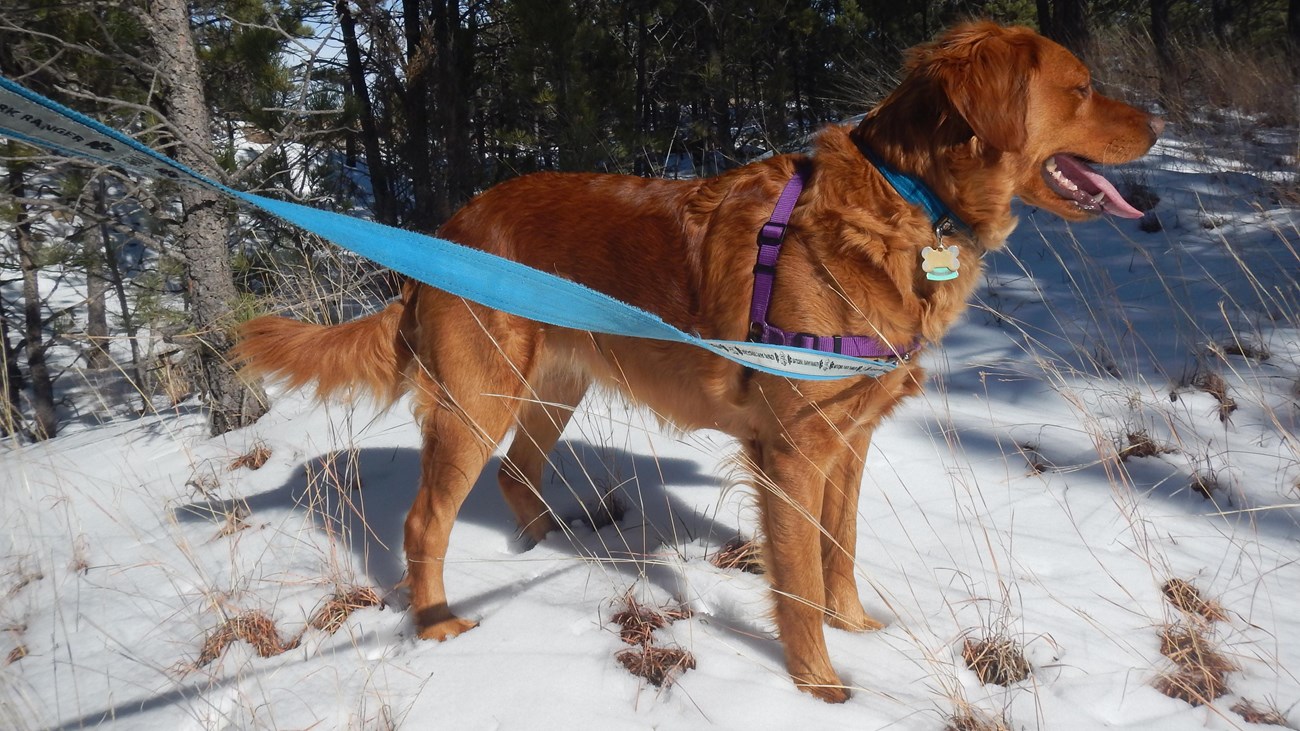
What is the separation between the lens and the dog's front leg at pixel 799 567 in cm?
205

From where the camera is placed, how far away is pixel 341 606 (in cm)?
247

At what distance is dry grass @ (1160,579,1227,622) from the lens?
218cm

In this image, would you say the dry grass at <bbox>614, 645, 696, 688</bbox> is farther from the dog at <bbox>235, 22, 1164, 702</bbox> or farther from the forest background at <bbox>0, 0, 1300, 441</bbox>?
the forest background at <bbox>0, 0, 1300, 441</bbox>

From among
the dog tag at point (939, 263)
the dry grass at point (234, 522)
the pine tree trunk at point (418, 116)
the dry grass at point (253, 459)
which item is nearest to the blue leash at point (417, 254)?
the dog tag at point (939, 263)

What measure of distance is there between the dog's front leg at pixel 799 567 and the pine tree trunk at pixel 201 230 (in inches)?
115

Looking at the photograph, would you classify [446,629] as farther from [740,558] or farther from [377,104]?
[377,104]

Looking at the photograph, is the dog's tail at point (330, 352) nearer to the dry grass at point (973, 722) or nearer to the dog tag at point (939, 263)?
the dog tag at point (939, 263)

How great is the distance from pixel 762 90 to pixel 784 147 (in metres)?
1.49

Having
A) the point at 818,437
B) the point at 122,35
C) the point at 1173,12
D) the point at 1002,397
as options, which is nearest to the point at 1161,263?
the point at 1002,397

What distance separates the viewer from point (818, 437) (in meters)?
2.05

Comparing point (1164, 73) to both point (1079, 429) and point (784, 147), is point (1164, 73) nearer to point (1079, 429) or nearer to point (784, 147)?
point (784, 147)

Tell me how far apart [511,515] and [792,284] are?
5.37 feet

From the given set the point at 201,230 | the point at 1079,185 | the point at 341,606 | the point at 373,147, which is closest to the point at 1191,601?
the point at 1079,185

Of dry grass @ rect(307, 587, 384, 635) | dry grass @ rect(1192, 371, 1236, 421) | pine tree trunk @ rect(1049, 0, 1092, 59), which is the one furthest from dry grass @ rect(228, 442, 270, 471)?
pine tree trunk @ rect(1049, 0, 1092, 59)
